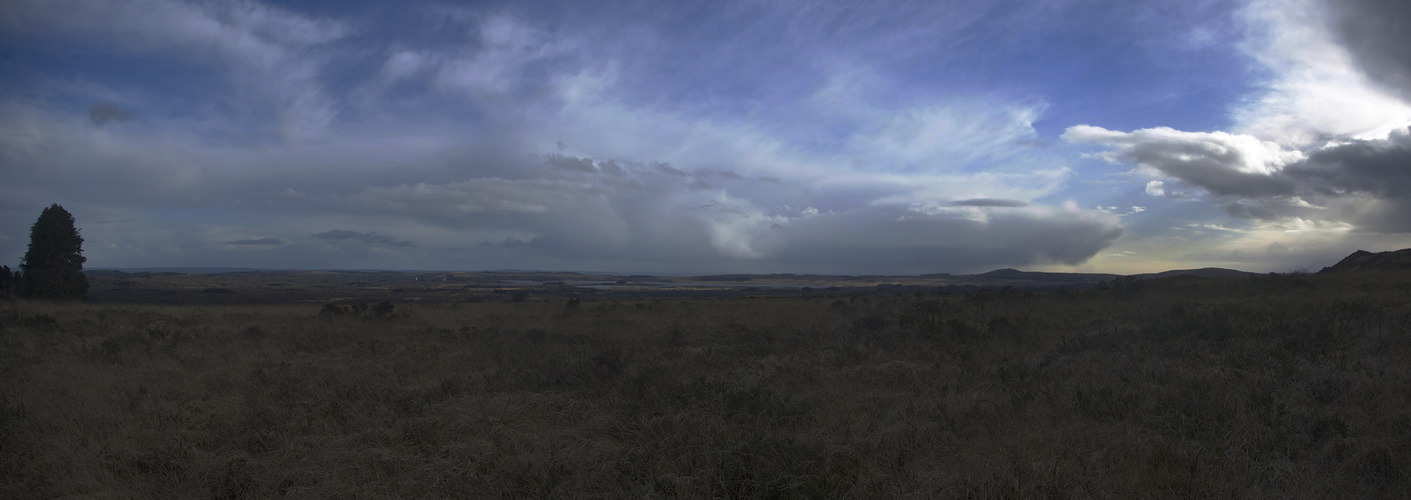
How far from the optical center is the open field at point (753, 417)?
506cm

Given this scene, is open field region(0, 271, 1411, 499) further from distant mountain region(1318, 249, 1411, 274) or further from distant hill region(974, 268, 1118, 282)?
distant hill region(974, 268, 1118, 282)

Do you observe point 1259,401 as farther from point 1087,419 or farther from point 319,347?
point 319,347

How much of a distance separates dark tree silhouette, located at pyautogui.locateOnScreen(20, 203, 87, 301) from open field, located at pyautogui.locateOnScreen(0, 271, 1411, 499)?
30343 mm

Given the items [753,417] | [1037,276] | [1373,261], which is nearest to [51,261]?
[753,417]

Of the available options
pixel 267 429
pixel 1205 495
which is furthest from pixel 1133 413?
pixel 267 429

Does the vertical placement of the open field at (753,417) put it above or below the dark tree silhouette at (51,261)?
below

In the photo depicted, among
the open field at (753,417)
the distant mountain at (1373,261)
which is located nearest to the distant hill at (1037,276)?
the distant mountain at (1373,261)

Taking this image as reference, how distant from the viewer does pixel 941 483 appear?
15.6 ft

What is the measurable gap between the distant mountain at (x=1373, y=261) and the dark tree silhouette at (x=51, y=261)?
6864 centimetres

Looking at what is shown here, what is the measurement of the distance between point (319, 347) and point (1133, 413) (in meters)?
15.0

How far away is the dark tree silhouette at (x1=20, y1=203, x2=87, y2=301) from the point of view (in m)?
33.6

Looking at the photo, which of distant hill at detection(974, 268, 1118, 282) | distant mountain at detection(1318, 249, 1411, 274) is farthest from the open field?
distant hill at detection(974, 268, 1118, 282)

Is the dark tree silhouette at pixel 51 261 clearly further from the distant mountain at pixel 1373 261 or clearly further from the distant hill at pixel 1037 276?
the distant hill at pixel 1037 276

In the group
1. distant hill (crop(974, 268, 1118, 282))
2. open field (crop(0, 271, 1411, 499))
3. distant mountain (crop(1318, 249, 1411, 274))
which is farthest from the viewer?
distant hill (crop(974, 268, 1118, 282))
